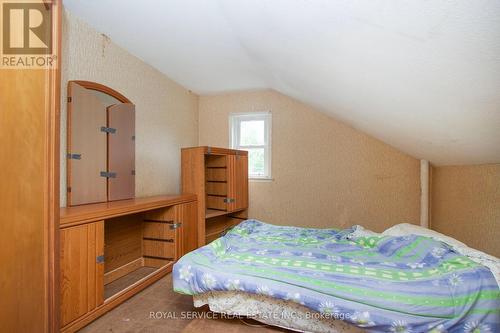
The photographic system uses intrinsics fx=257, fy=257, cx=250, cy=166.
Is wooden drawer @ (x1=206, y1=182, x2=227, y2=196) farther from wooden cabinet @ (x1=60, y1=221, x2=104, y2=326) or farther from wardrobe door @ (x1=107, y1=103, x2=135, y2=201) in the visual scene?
wooden cabinet @ (x1=60, y1=221, x2=104, y2=326)

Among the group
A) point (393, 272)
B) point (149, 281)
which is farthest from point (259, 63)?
point (149, 281)

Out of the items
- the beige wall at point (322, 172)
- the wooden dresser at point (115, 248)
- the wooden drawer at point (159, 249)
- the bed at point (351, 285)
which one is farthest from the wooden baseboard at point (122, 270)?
the beige wall at point (322, 172)

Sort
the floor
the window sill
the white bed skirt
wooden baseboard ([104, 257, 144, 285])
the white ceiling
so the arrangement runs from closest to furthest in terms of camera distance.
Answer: the white ceiling < the white bed skirt < the floor < wooden baseboard ([104, 257, 144, 285]) < the window sill

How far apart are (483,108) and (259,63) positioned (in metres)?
2.00

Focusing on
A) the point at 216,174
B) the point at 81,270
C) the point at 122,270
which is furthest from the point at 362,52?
the point at 122,270

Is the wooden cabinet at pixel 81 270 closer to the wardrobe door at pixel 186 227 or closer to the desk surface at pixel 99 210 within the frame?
the desk surface at pixel 99 210

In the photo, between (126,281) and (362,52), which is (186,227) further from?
(362,52)

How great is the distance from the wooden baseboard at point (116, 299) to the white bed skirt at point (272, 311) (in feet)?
2.26

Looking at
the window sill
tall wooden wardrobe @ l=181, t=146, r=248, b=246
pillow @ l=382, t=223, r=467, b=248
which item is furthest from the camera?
the window sill

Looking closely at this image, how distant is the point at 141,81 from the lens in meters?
2.92

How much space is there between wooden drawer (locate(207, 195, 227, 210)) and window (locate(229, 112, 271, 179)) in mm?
686

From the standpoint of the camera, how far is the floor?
1.74m

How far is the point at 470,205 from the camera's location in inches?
96.7

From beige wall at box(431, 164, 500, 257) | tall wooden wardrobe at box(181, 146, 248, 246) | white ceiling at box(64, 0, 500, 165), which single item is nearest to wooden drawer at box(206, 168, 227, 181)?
tall wooden wardrobe at box(181, 146, 248, 246)
